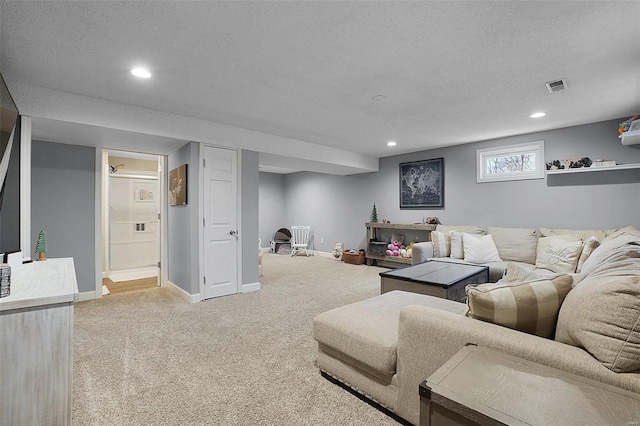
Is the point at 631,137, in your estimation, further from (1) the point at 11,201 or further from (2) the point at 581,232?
(1) the point at 11,201

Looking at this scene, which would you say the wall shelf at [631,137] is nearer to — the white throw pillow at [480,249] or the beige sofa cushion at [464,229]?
the white throw pillow at [480,249]

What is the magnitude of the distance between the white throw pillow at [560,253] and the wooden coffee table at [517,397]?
3.14 m

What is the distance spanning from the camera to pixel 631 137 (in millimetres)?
3436

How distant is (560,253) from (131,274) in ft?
22.2

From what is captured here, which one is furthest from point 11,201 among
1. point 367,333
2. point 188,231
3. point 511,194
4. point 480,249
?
point 511,194

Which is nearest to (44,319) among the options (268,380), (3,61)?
(268,380)

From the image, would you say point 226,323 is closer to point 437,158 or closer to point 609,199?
point 437,158

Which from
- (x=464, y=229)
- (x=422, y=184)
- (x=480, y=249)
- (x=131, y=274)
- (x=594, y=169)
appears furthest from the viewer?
(x=422, y=184)

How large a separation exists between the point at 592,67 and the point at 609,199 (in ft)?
7.97

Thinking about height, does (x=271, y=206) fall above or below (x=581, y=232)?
above

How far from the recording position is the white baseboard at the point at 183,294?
3.78 meters

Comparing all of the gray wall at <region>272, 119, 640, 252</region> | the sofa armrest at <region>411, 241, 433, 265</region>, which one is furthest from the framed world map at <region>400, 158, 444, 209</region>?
the sofa armrest at <region>411, 241, 433, 265</region>

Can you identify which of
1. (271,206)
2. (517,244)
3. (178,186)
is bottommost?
(517,244)

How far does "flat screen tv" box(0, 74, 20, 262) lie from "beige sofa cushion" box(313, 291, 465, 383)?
7.30ft
